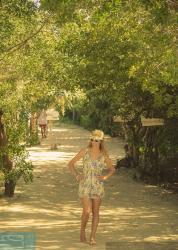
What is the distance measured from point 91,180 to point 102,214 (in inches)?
139

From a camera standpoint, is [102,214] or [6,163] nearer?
[102,214]

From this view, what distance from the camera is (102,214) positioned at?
11.5 meters

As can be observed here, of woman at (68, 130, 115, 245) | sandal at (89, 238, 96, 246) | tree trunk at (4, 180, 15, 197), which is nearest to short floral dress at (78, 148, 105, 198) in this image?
woman at (68, 130, 115, 245)

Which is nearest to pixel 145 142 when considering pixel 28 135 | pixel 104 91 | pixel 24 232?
pixel 104 91

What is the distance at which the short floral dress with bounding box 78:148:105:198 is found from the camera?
8.05 m

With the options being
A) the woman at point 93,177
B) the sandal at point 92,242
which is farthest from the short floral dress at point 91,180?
the sandal at point 92,242

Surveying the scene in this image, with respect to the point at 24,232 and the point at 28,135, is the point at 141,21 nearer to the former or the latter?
the point at 28,135

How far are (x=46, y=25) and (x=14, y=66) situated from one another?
140cm

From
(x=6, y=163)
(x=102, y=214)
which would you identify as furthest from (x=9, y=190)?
(x=102, y=214)

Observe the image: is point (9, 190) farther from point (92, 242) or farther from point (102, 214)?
point (92, 242)

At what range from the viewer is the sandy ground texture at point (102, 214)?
8594 millimetres

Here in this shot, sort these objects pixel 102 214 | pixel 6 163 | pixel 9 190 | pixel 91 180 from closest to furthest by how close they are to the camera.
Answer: pixel 91 180 → pixel 102 214 → pixel 6 163 → pixel 9 190

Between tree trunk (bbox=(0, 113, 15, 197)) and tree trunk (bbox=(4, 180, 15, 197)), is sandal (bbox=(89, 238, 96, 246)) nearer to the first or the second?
tree trunk (bbox=(0, 113, 15, 197))

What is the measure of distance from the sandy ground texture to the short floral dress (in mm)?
802
